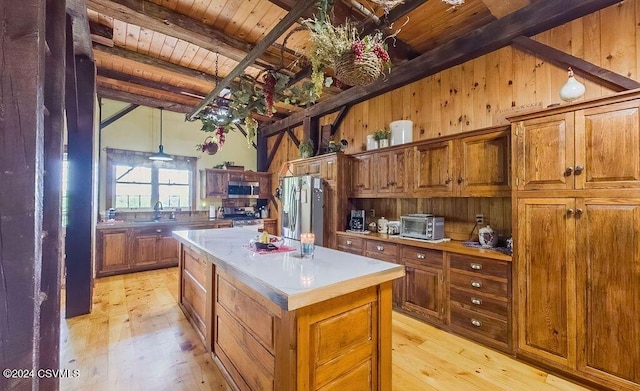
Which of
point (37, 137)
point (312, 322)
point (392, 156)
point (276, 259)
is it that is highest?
point (392, 156)

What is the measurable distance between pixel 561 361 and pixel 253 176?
19.5 ft

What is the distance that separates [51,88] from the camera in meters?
1.32

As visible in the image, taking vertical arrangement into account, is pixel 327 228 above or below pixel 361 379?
above

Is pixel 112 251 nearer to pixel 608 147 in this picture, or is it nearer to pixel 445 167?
pixel 445 167

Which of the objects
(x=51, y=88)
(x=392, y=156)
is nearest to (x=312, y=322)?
(x=51, y=88)

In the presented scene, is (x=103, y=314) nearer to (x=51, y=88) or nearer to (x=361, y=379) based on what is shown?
(x=51, y=88)

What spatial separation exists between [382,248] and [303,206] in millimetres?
1570

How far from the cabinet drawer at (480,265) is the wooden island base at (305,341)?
4.37 feet

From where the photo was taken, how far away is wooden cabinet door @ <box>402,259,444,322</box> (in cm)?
283

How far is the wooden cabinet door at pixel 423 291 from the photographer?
111 inches

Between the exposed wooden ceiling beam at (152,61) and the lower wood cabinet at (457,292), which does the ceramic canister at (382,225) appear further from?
the exposed wooden ceiling beam at (152,61)

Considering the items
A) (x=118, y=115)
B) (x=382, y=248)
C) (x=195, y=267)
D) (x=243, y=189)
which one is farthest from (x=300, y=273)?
(x=118, y=115)

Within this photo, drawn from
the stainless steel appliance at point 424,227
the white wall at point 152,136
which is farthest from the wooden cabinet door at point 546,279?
the white wall at point 152,136

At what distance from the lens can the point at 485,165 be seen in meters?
2.71
